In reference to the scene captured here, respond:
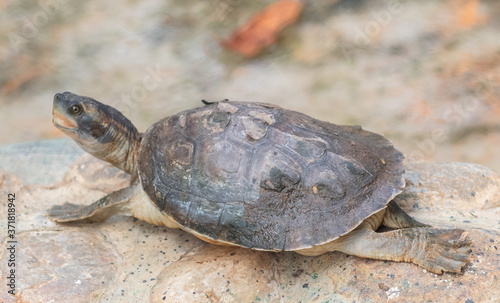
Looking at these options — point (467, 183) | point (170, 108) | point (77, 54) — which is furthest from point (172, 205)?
point (77, 54)

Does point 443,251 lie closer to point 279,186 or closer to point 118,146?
point 279,186

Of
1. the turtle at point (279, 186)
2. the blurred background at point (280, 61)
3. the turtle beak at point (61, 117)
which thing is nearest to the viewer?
the turtle at point (279, 186)

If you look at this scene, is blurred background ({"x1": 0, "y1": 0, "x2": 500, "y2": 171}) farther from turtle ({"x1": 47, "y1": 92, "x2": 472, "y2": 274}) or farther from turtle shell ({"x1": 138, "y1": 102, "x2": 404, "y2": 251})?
turtle shell ({"x1": 138, "y1": 102, "x2": 404, "y2": 251})

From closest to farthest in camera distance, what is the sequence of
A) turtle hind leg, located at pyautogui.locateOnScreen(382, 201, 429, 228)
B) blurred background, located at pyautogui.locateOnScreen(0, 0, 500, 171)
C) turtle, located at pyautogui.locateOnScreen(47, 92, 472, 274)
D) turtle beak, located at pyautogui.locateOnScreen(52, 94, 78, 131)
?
1. turtle, located at pyautogui.locateOnScreen(47, 92, 472, 274)
2. turtle hind leg, located at pyautogui.locateOnScreen(382, 201, 429, 228)
3. turtle beak, located at pyautogui.locateOnScreen(52, 94, 78, 131)
4. blurred background, located at pyautogui.locateOnScreen(0, 0, 500, 171)

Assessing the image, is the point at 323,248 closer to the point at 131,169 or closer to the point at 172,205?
the point at 172,205

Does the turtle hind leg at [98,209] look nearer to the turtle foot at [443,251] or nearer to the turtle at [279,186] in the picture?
the turtle at [279,186]

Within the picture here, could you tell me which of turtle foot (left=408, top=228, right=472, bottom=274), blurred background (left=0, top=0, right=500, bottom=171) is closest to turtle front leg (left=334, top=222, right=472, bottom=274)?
turtle foot (left=408, top=228, right=472, bottom=274)

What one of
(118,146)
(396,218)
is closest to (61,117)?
(118,146)

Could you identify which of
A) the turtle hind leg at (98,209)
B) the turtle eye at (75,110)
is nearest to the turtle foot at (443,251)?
the turtle hind leg at (98,209)
